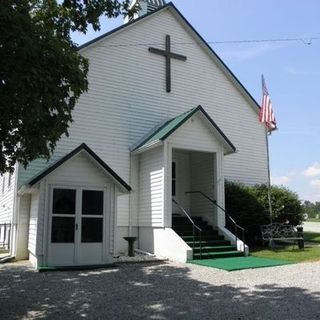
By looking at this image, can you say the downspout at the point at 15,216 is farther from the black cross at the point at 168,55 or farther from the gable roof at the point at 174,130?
the black cross at the point at 168,55

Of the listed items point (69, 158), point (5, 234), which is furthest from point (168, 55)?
point (5, 234)

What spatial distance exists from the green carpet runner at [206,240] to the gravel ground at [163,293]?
6.18ft

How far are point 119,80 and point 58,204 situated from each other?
7.60 m

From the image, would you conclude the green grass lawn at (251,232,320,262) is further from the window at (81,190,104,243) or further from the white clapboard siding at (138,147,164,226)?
the window at (81,190,104,243)

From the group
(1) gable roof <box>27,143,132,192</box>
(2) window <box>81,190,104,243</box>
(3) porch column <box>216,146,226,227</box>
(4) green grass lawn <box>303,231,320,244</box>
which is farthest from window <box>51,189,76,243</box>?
(4) green grass lawn <box>303,231,320,244</box>

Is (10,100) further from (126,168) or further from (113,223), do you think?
(126,168)

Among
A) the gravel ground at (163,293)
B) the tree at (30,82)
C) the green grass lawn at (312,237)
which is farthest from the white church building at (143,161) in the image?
the tree at (30,82)

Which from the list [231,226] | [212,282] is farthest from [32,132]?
[231,226]

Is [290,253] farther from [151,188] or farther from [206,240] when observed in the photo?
[151,188]

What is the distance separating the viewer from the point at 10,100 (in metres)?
8.44

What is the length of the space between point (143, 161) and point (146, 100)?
306 centimetres

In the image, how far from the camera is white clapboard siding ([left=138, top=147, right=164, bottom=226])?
1714 centimetres

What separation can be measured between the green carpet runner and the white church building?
4 cm

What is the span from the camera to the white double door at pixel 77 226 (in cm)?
1392
